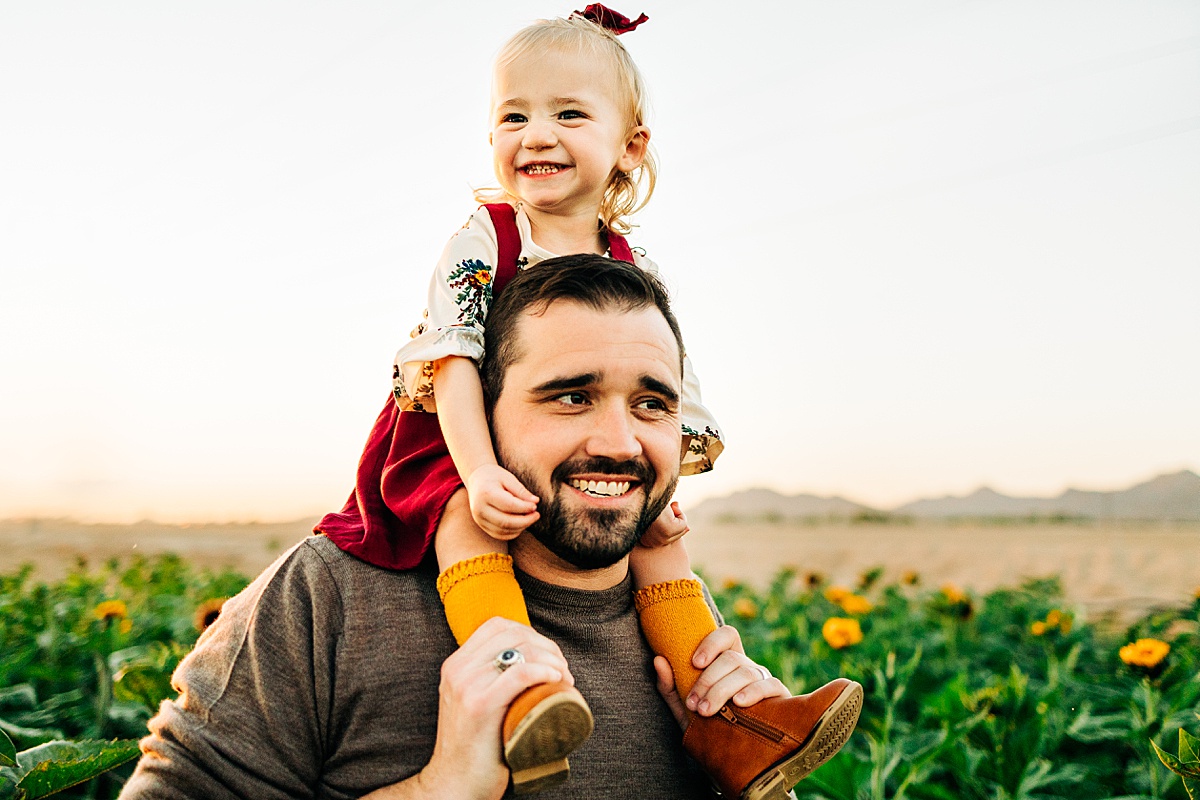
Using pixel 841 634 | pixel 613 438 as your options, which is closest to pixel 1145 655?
pixel 841 634

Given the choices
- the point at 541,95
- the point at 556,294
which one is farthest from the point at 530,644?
the point at 541,95

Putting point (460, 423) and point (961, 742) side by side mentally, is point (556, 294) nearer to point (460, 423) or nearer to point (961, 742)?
point (460, 423)

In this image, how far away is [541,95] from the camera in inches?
84.4

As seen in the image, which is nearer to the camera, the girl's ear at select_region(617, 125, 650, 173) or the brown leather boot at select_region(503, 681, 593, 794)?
the brown leather boot at select_region(503, 681, 593, 794)

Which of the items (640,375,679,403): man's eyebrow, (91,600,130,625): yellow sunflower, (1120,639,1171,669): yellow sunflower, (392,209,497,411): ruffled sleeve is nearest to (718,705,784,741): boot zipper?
(640,375,679,403): man's eyebrow

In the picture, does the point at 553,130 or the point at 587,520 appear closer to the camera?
the point at 587,520

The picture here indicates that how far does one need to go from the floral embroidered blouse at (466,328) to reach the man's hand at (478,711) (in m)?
0.54

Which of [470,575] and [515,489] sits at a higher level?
[515,489]

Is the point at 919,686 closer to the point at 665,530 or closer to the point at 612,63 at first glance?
the point at 665,530

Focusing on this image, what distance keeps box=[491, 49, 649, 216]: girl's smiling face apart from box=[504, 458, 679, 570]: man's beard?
26.7 inches

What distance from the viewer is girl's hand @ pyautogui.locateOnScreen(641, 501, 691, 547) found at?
6.57 ft

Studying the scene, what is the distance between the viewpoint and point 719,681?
70.2 inches

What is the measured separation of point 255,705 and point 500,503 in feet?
1.57

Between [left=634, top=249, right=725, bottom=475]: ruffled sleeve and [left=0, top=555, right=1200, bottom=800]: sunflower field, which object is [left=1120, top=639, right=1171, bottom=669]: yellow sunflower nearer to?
[left=0, top=555, right=1200, bottom=800]: sunflower field
